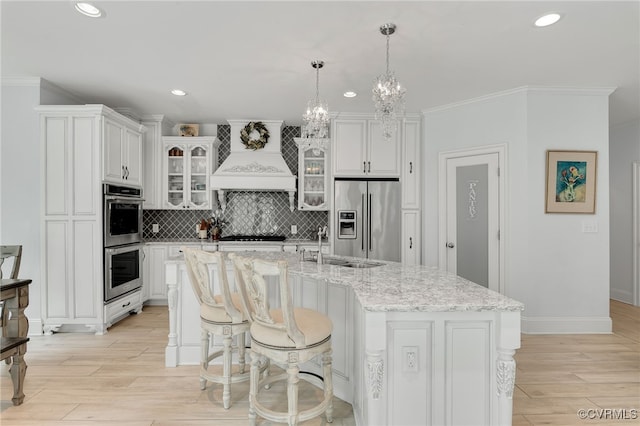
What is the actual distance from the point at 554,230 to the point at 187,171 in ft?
15.9

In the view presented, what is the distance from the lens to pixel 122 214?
4102 millimetres

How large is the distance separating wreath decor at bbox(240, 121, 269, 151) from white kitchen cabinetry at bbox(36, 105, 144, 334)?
71.3 inches

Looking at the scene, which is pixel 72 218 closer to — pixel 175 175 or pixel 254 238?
pixel 175 175

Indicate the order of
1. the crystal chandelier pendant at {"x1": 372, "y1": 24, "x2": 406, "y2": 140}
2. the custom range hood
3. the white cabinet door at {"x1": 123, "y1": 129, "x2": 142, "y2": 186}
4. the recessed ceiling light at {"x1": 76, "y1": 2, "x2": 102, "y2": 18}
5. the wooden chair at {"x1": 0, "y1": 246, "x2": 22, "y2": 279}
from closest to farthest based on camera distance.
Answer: the recessed ceiling light at {"x1": 76, "y1": 2, "x2": 102, "y2": 18} → the crystal chandelier pendant at {"x1": 372, "y1": 24, "x2": 406, "y2": 140} → the wooden chair at {"x1": 0, "y1": 246, "x2": 22, "y2": 279} → the white cabinet door at {"x1": 123, "y1": 129, "x2": 142, "y2": 186} → the custom range hood

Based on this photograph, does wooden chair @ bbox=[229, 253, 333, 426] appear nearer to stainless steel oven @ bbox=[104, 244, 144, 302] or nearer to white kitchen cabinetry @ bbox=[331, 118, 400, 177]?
stainless steel oven @ bbox=[104, 244, 144, 302]

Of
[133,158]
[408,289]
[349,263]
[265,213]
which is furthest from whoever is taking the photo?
[265,213]

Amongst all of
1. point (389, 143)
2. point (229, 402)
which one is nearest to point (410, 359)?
point (229, 402)

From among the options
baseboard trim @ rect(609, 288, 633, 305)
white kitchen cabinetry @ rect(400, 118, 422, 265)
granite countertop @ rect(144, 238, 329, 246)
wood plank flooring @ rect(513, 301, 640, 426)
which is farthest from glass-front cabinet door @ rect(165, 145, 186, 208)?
baseboard trim @ rect(609, 288, 633, 305)

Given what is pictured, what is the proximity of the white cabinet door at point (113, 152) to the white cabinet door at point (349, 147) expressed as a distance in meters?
2.69

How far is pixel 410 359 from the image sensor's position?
1765 mm

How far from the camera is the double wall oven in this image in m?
3.80

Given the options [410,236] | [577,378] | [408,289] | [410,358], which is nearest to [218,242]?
[410,236]

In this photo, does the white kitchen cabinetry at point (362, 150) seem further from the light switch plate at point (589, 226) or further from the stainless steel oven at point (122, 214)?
the stainless steel oven at point (122, 214)

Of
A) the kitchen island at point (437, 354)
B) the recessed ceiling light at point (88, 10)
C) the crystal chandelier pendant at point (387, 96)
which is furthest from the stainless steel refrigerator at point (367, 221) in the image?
the recessed ceiling light at point (88, 10)
